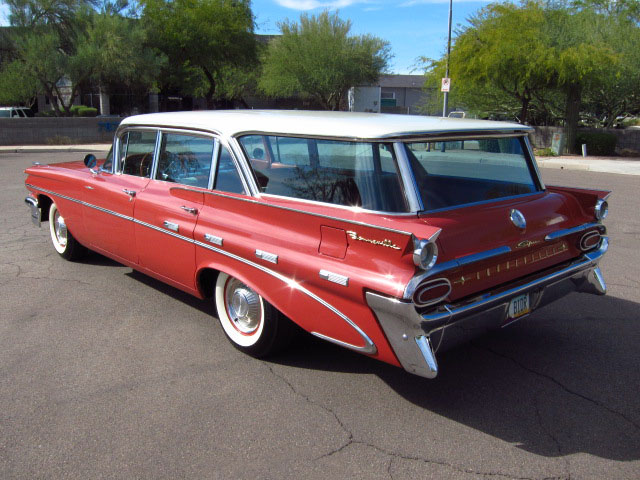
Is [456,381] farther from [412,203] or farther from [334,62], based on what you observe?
[334,62]

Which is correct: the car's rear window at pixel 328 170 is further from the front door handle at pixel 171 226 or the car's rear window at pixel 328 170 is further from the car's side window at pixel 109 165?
the car's side window at pixel 109 165

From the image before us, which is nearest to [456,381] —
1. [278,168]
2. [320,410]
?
[320,410]

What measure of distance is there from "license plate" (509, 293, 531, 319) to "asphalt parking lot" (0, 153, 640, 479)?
1.50 feet

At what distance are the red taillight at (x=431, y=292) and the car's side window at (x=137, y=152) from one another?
2.71m

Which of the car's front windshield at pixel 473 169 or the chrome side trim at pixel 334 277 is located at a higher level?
the car's front windshield at pixel 473 169

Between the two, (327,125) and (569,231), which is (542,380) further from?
(327,125)

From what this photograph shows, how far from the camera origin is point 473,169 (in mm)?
4043

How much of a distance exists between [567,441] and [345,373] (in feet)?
4.46

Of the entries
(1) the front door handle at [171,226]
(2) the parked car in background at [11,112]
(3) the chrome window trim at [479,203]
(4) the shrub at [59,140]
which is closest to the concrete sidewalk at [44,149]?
(4) the shrub at [59,140]

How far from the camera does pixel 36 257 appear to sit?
253 inches

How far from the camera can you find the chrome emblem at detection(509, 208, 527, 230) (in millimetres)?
3439

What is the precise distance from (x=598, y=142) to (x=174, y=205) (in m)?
20.9

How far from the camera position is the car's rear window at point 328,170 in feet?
10.5

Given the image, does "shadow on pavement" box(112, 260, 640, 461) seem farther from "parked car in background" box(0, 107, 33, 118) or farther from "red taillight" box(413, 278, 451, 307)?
"parked car in background" box(0, 107, 33, 118)
